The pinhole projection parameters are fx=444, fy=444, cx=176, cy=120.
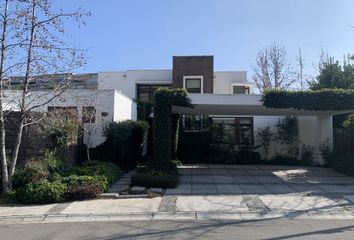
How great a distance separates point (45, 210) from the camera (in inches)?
463

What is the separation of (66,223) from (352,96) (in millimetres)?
13586

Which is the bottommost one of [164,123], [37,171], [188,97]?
[37,171]

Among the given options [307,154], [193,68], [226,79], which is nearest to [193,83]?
[193,68]

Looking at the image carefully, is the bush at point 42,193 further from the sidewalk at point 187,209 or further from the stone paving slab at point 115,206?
the stone paving slab at point 115,206

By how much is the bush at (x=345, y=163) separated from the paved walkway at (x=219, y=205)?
8.52 ft

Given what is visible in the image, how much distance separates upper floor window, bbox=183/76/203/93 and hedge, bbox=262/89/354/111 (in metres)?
11.7

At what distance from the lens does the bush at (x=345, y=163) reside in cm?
1892

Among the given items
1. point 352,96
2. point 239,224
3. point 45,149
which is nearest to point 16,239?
point 239,224

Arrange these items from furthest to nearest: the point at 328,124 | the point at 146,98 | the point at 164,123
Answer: the point at 146,98, the point at 328,124, the point at 164,123

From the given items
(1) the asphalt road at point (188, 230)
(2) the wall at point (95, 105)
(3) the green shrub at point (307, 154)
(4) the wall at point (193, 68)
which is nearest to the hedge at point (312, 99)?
(3) the green shrub at point (307, 154)

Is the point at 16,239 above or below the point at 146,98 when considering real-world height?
below

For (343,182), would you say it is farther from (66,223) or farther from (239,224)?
(66,223)

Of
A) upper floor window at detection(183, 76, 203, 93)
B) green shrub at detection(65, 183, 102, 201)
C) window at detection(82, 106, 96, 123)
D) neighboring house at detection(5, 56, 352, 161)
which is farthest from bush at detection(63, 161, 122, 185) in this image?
upper floor window at detection(183, 76, 203, 93)

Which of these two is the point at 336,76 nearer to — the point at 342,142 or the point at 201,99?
the point at 342,142
